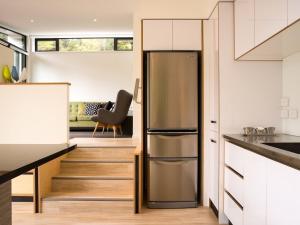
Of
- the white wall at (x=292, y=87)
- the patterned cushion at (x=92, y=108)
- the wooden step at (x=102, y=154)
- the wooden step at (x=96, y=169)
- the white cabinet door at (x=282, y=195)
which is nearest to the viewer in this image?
the white cabinet door at (x=282, y=195)

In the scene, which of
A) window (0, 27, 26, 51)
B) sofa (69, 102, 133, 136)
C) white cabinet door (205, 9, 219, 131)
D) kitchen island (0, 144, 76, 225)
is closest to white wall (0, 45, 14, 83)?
window (0, 27, 26, 51)

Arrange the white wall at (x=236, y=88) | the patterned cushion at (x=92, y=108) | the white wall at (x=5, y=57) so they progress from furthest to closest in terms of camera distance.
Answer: the patterned cushion at (x=92, y=108) < the white wall at (x=5, y=57) < the white wall at (x=236, y=88)

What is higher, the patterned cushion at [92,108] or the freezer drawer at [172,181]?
the patterned cushion at [92,108]

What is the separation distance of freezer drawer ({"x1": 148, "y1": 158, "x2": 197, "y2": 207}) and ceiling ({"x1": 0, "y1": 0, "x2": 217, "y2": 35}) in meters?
2.51

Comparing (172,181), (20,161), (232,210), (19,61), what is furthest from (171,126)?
(19,61)

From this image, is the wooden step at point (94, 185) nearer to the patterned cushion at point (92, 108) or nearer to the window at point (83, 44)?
the patterned cushion at point (92, 108)

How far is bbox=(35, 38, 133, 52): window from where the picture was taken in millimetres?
8711

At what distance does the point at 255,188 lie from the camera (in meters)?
2.21

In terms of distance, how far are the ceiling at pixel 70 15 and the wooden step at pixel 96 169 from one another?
2711 mm

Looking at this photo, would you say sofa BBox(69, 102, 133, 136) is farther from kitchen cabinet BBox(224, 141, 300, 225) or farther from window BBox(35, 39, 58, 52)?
kitchen cabinet BBox(224, 141, 300, 225)

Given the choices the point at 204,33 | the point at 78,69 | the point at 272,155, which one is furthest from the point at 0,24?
the point at 272,155

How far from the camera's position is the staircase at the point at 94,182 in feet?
12.3

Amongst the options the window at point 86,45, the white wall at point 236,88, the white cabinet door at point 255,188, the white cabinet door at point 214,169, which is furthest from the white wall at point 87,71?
the white cabinet door at point 255,188

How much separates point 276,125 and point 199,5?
285 centimetres
